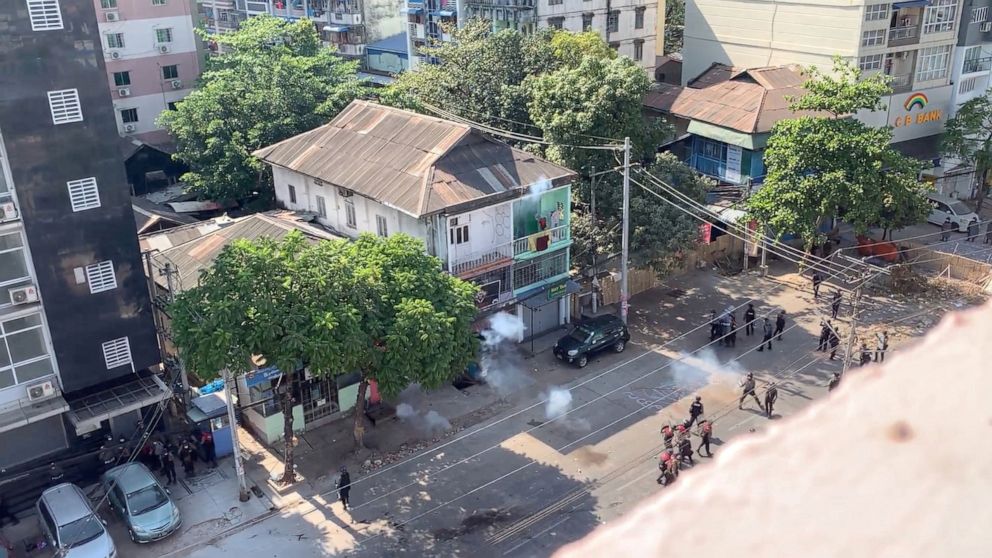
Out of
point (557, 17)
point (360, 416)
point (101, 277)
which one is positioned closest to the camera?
point (101, 277)

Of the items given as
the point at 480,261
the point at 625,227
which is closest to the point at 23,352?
the point at 480,261

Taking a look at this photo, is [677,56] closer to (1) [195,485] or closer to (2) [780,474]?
(1) [195,485]

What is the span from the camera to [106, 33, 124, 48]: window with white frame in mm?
43312

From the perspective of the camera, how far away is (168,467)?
22.8 metres

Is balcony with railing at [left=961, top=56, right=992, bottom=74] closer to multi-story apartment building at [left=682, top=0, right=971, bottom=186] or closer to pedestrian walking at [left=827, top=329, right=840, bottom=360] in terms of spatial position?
multi-story apartment building at [left=682, top=0, right=971, bottom=186]

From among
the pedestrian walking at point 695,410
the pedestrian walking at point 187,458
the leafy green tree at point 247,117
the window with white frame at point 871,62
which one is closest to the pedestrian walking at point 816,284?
the pedestrian walking at point 695,410

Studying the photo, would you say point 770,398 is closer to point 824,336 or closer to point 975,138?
point 824,336

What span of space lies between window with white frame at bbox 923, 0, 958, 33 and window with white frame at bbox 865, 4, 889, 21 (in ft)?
9.71

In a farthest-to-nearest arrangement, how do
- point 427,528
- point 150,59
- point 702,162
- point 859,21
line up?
point 150,59, point 702,162, point 859,21, point 427,528

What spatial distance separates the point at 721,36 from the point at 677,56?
1612cm

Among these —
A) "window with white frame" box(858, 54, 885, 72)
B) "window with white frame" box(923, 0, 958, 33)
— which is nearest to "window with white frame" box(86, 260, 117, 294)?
"window with white frame" box(858, 54, 885, 72)

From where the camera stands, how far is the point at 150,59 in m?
45.3

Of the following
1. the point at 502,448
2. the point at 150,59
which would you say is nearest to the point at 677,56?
the point at 150,59

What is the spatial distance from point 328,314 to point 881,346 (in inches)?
753
